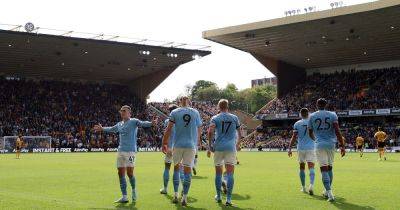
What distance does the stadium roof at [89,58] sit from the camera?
53.2 m

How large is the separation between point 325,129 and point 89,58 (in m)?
51.4

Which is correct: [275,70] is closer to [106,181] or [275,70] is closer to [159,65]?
[159,65]

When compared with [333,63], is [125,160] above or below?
below

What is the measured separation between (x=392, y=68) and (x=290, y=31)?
15.2 m

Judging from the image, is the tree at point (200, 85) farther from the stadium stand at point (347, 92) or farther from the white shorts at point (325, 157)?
the white shorts at point (325, 157)

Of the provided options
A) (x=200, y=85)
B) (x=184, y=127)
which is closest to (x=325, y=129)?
(x=184, y=127)

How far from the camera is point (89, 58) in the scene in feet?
198

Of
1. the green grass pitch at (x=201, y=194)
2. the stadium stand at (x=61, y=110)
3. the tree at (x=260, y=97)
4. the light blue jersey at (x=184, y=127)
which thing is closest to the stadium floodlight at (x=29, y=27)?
the stadium stand at (x=61, y=110)

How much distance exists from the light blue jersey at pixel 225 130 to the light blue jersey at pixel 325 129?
1.95 meters

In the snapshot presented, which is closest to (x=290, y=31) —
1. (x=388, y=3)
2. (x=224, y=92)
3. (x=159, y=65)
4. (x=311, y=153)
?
(x=388, y=3)

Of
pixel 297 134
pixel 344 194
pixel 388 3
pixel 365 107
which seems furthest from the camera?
pixel 365 107

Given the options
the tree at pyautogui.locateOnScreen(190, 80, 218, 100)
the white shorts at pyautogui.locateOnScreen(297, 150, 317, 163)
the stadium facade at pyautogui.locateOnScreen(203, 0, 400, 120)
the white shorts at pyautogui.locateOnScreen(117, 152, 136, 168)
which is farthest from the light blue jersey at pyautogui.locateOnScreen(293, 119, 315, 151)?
the tree at pyautogui.locateOnScreen(190, 80, 218, 100)

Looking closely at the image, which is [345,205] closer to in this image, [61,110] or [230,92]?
[61,110]

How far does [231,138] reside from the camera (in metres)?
11.0
